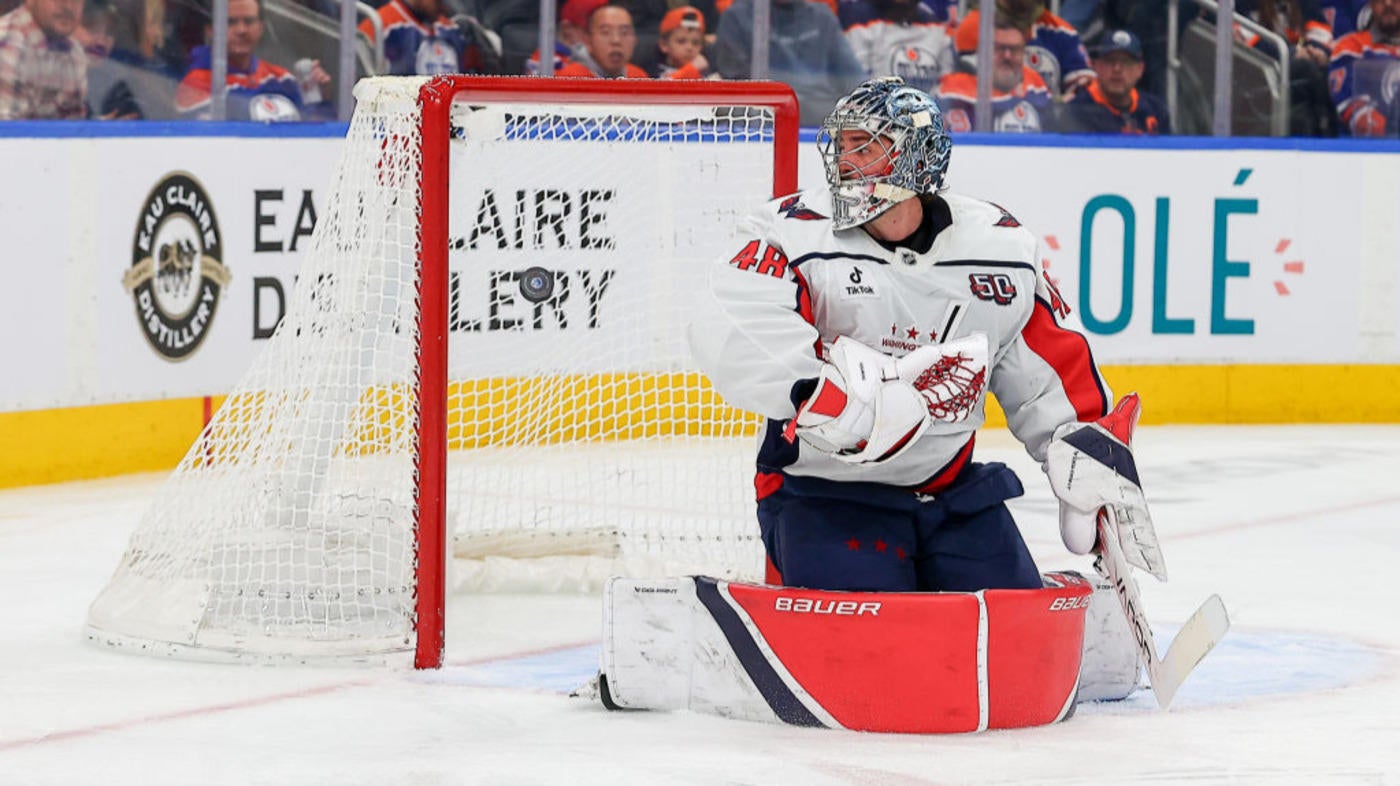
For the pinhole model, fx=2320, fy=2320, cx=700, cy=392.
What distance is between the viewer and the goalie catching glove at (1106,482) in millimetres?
2986

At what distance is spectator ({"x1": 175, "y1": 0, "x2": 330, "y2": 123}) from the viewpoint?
18.7ft

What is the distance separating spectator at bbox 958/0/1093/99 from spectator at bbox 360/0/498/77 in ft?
5.05

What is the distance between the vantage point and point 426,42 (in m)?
6.14

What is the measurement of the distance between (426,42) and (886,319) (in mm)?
3341

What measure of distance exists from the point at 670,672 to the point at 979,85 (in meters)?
3.91

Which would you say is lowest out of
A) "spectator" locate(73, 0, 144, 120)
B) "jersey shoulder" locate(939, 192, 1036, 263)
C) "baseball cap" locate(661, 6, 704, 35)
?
"jersey shoulder" locate(939, 192, 1036, 263)

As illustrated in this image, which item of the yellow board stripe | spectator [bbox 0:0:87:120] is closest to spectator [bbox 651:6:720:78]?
the yellow board stripe

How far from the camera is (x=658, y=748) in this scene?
2.86 meters

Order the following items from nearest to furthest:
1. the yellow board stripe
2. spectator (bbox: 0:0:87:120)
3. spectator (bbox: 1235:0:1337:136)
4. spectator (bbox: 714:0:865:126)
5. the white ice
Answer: the white ice
the yellow board stripe
spectator (bbox: 0:0:87:120)
spectator (bbox: 714:0:865:126)
spectator (bbox: 1235:0:1337:136)

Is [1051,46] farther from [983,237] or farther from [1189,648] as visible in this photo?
[1189,648]

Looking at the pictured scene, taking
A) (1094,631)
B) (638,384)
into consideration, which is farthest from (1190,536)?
(1094,631)

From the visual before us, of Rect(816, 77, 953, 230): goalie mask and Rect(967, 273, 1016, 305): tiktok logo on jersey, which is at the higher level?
Rect(816, 77, 953, 230): goalie mask

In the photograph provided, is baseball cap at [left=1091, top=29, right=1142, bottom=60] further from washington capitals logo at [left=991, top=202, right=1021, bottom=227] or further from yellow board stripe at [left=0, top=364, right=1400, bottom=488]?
washington capitals logo at [left=991, top=202, right=1021, bottom=227]

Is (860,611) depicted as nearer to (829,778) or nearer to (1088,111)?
(829,778)
